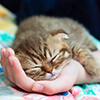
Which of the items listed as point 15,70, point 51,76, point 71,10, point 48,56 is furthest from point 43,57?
point 71,10

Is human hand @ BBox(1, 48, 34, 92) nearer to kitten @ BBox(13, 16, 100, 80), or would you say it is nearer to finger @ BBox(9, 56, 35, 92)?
finger @ BBox(9, 56, 35, 92)

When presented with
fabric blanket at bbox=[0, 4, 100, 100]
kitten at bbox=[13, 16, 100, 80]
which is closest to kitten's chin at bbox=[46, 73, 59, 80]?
kitten at bbox=[13, 16, 100, 80]

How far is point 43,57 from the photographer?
915 millimetres

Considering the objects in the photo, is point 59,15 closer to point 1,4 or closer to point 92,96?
point 1,4

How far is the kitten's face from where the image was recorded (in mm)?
877

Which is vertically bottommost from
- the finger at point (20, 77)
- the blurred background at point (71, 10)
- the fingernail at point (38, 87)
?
the fingernail at point (38, 87)

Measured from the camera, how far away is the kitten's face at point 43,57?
88 centimetres

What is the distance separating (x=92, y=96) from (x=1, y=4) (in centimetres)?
233

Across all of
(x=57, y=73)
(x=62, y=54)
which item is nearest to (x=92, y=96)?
(x=57, y=73)

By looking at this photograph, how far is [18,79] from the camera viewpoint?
745mm

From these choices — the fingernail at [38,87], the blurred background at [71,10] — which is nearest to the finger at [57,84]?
Answer: the fingernail at [38,87]

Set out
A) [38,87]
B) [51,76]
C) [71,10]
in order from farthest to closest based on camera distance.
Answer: [71,10], [51,76], [38,87]

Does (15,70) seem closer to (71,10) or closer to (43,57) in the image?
(43,57)

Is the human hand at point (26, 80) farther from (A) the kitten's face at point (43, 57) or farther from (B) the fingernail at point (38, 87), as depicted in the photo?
(A) the kitten's face at point (43, 57)
